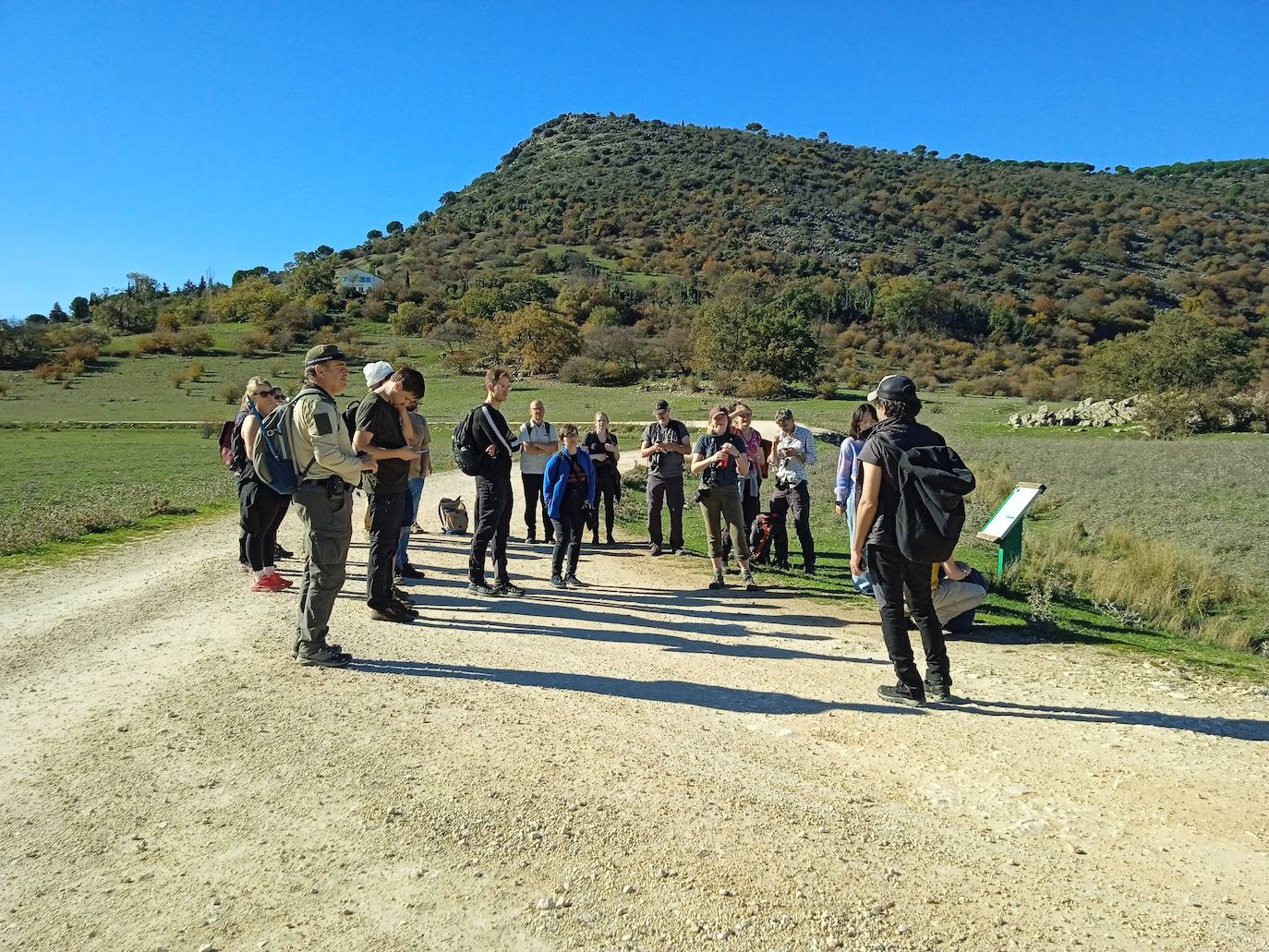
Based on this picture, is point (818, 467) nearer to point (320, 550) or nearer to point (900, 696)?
point (900, 696)

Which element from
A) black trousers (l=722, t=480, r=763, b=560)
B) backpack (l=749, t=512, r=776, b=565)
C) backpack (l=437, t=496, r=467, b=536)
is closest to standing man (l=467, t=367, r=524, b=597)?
black trousers (l=722, t=480, r=763, b=560)

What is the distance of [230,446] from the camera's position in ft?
28.5

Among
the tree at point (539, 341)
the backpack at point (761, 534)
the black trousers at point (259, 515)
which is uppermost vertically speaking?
the tree at point (539, 341)

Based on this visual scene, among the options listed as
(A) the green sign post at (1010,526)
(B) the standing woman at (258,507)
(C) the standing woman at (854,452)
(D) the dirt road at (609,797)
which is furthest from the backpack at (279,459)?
(A) the green sign post at (1010,526)

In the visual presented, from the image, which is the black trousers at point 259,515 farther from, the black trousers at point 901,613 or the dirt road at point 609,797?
the black trousers at point 901,613

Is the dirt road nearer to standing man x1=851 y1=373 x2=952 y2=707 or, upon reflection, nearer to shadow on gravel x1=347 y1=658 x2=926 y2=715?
shadow on gravel x1=347 y1=658 x2=926 y2=715

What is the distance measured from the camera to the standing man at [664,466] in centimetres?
992

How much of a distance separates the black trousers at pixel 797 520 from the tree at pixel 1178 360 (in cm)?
3219

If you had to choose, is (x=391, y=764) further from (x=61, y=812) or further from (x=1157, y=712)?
(x=1157, y=712)

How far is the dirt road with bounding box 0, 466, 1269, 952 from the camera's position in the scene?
10.1 ft

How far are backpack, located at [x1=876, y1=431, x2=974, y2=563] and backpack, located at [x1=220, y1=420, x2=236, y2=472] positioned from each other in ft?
21.4

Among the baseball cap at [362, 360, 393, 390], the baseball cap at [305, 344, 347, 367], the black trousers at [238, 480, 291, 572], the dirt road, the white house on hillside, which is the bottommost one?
the dirt road

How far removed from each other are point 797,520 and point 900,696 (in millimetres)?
4552

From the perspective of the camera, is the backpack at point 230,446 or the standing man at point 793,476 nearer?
the backpack at point 230,446
